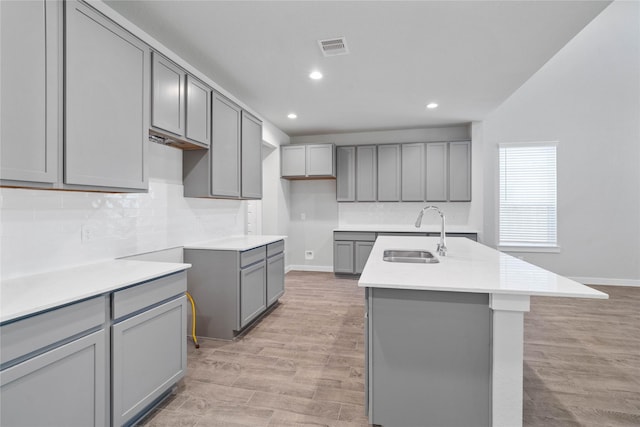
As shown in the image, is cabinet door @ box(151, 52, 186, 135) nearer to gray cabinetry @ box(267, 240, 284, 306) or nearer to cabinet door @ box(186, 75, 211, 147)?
cabinet door @ box(186, 75, 211, 147)

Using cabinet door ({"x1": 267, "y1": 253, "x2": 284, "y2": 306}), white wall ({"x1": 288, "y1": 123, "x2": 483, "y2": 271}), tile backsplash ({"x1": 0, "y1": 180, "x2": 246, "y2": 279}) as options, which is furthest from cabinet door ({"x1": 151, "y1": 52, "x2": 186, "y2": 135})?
white wall ({"x1": 288, "y1": 123, "x2": 483, "y2": 271})

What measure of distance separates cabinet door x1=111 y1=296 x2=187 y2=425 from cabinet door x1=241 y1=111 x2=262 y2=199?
1.87m

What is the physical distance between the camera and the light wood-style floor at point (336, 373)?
6.05 feet

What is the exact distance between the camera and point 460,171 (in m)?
5.09

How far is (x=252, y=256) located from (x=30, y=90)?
2.06 m

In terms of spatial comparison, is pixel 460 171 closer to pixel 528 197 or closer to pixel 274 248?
pixel 528 197

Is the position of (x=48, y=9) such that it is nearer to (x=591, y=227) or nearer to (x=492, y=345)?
(x=492, y=345)

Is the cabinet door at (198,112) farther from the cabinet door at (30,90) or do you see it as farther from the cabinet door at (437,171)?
the cabinet door at (437,171)

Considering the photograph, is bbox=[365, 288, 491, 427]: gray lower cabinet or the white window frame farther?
the white window frame

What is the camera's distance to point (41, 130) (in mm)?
1489

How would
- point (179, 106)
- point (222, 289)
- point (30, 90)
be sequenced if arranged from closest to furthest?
point (30, 90), point (179, 106), point (222, 289)

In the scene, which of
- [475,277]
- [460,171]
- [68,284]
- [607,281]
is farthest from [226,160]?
[607,281]

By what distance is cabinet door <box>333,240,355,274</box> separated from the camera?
211 inches

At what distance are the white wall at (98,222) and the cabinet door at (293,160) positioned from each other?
2274 mm
